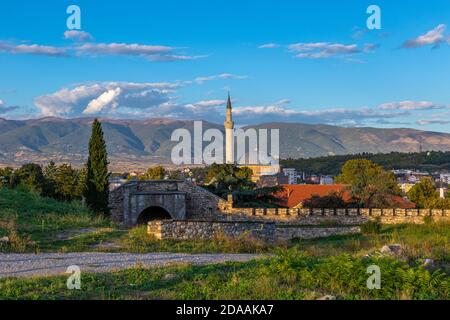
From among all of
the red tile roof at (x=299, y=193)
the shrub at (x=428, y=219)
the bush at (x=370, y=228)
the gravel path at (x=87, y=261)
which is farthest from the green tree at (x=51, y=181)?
the gravel path at (x=87, y=261)

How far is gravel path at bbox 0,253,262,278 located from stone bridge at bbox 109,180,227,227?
56.3ft

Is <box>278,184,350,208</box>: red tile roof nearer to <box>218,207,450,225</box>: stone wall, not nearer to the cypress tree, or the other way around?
<box>218,207,450,225</box>: stone wall

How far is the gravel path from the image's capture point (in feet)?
32.4

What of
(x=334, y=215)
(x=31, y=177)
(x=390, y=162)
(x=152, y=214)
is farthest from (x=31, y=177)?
(x=390, y=162)

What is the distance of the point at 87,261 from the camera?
11.0 meters

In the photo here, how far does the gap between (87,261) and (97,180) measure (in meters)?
16.3

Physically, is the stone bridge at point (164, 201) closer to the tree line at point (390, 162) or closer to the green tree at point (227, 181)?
the green tree at point (227, 181)

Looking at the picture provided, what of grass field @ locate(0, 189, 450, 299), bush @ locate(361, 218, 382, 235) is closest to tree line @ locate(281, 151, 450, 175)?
bush @ locate(361, 218, 382, 235)

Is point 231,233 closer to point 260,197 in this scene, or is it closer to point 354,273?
point 354,273

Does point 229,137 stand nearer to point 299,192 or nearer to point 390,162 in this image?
point 299,192

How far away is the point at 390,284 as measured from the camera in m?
7.94

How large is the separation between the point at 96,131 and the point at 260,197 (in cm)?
1180
